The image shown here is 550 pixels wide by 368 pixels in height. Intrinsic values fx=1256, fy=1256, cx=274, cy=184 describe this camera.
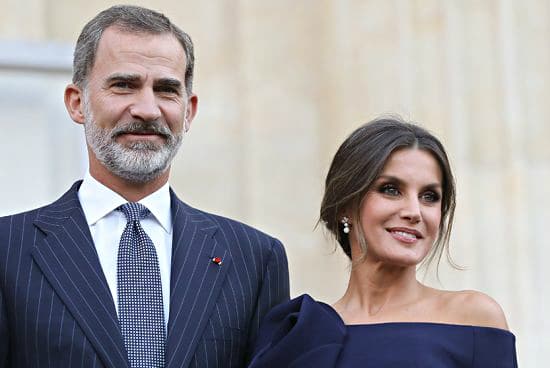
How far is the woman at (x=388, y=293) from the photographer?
114 inches

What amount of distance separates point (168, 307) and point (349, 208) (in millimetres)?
579

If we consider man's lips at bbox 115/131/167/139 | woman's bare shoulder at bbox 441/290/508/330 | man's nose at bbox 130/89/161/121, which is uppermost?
man's nose at bbox 130/89/161/121

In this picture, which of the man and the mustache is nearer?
the man

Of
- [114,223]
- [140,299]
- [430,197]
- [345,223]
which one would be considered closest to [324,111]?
[345,223]

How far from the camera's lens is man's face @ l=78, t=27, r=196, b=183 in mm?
2920

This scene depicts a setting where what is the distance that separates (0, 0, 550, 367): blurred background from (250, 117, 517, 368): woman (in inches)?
68.1

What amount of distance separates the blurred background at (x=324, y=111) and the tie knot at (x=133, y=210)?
1.70 metres

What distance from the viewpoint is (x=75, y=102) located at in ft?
10.1

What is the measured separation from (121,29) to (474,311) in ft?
3.55

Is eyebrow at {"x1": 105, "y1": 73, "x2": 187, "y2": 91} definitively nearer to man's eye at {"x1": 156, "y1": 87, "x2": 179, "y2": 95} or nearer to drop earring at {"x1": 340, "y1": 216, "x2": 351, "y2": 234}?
man's eye at {"x1": 156, "y1": 87, "x2": 179, "y2": 95}

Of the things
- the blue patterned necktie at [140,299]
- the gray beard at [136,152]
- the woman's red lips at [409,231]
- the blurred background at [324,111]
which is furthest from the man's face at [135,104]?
the blurred background at [324,111]

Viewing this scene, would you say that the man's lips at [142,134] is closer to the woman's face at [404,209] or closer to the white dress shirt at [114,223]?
the white dress shirt at [114,223]

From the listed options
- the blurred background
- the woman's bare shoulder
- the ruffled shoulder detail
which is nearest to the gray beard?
the ruffled shoulder detail

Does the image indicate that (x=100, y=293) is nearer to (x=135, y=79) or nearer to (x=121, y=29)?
(x=135, y=79)
